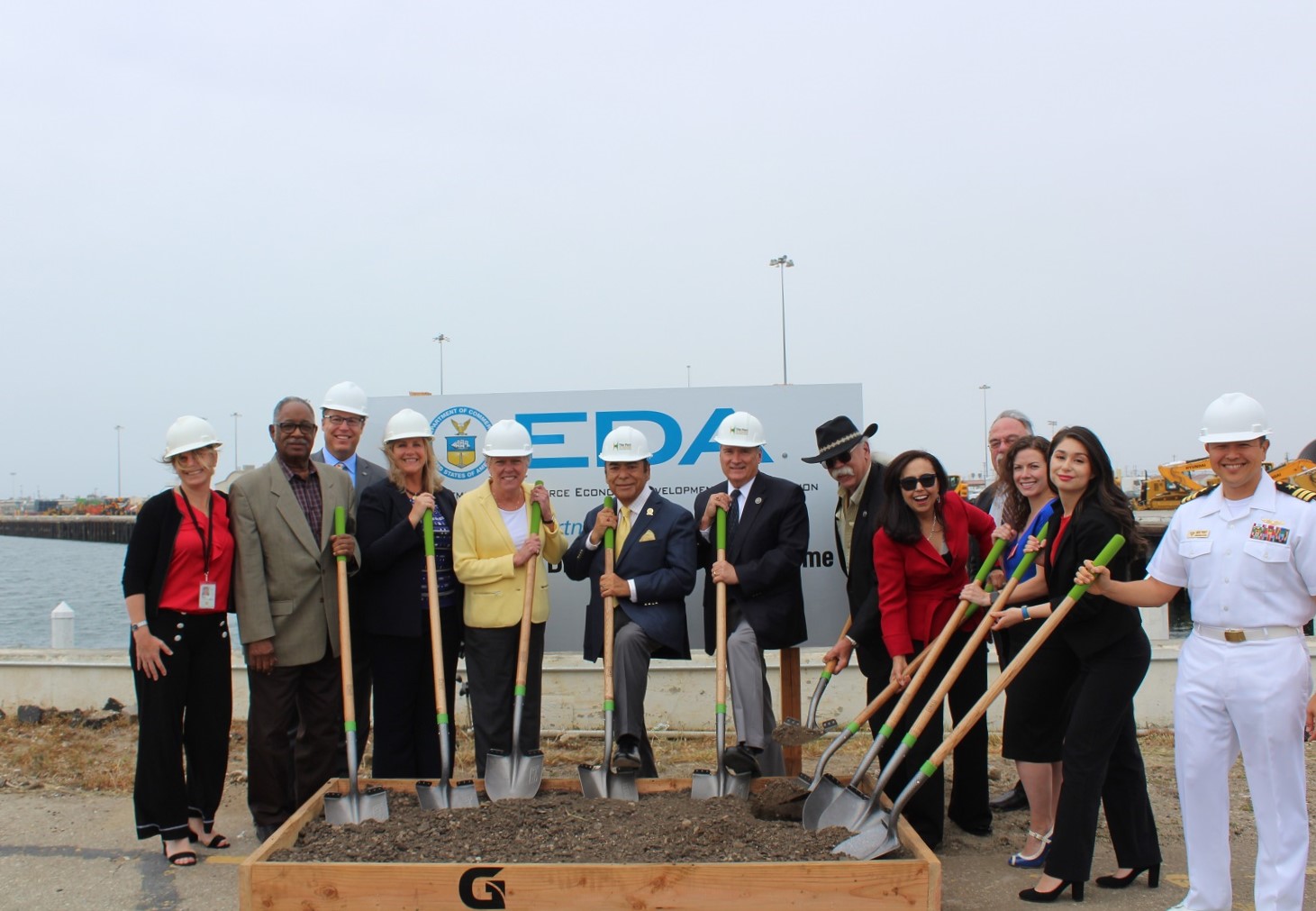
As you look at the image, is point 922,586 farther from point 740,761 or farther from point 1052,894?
point 1052,894

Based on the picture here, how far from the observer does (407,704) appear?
191 inches

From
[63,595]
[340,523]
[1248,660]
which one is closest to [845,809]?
[1248,660]

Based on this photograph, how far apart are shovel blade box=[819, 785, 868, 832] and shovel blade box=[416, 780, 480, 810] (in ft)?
4.77

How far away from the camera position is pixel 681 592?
482 cm

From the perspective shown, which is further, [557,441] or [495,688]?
[557,441]

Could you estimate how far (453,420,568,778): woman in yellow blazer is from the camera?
4.75 m

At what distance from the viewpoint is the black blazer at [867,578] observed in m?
4.54

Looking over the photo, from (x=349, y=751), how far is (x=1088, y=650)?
294cm

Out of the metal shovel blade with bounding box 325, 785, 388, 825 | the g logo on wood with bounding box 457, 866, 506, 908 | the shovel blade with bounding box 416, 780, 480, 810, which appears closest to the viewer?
the g logo on wood with bounding box 457, 866, 506, 908

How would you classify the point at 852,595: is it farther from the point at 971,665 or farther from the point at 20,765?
the point at 20,765

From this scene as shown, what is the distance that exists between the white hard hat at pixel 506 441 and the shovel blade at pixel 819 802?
199 cm

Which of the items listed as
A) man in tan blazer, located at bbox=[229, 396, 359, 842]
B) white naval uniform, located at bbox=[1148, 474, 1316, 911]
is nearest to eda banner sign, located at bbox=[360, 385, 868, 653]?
man in tan blazer, located at bbox=[229, 396, 359, 842]

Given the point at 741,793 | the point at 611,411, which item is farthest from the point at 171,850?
the point at 611,411

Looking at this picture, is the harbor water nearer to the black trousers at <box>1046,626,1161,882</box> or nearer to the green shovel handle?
the green shovel handle
